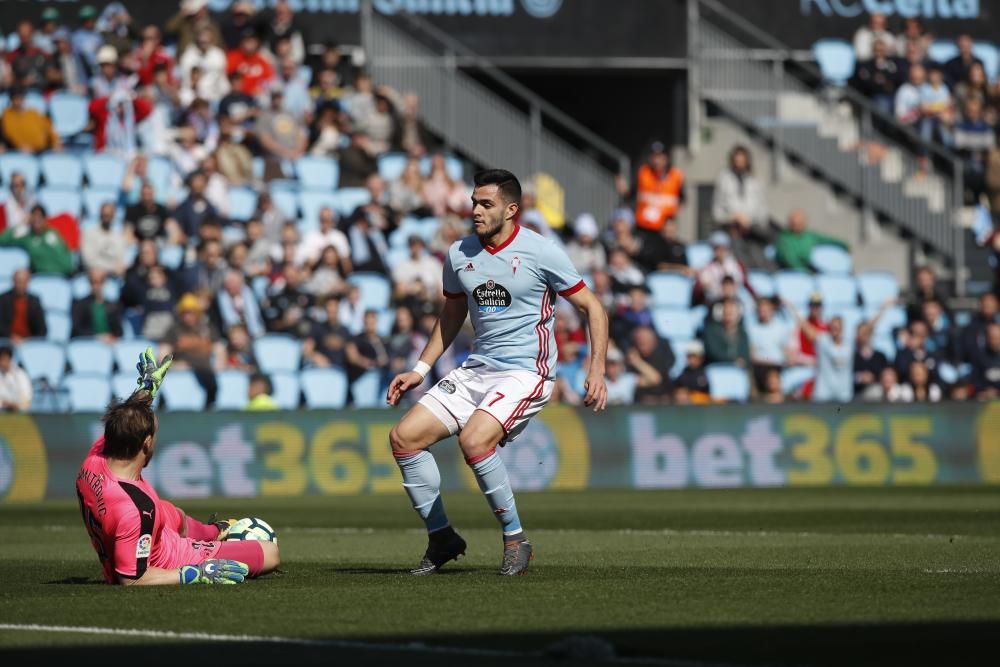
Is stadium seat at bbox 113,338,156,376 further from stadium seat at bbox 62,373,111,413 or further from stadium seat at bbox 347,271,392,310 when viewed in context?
stadium seat at bbox 347,271,392,310

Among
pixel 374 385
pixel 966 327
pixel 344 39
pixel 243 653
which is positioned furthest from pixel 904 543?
pixel 344 39

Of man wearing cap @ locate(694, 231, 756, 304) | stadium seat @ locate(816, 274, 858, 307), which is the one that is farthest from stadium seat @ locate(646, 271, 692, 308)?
stadium seat @ locate(816, 274, 858, 307)

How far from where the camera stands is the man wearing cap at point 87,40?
2498 centimetres

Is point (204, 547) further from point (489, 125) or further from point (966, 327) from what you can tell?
point (489, 125)

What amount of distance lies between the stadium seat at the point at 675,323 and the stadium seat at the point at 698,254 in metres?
1.57

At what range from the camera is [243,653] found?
272 inches

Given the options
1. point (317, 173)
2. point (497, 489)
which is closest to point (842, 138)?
point (317, 173)

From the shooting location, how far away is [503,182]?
10.0 meters

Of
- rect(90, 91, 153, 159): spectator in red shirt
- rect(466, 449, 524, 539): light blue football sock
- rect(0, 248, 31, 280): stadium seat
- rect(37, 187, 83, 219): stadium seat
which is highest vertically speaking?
rect(90, 91, 153, 159): spectator in red shirt

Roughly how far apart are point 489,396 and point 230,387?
11735mm

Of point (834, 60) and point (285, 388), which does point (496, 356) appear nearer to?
point (285, 388)

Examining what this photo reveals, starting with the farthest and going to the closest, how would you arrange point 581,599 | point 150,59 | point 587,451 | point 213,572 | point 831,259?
point 831,259
point 150,59
point 587,451
point 213,572
point 581,599

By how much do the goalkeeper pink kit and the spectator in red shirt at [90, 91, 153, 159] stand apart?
15166mm

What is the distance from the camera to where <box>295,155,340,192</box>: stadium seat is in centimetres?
2475
